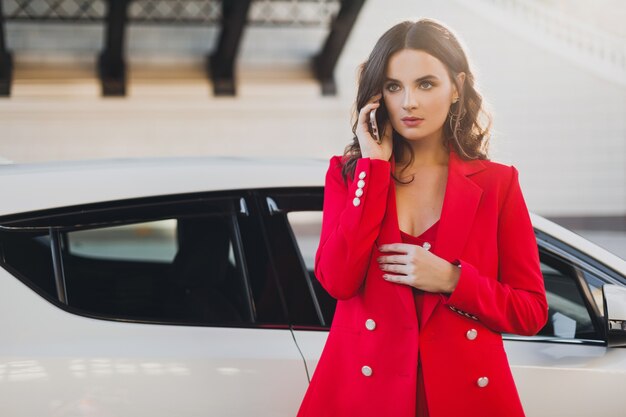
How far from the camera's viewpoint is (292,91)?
40.0 ft

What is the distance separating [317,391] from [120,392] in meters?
0.51

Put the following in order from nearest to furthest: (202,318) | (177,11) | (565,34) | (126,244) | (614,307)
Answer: (614,307) → (202,318) → (126,244) → (177,11) → (565,34)

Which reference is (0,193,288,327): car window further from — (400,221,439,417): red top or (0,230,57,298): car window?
(400,221,439,417): red top

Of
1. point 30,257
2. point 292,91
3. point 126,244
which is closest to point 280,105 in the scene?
point 292,91

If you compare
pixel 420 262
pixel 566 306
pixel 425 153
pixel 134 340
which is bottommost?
pixel 566 306

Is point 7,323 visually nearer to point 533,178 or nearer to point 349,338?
point 349,338

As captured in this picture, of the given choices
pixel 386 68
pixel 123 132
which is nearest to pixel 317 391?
pixel 386 68

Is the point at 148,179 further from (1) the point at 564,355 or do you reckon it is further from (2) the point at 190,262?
(1) the point at 564,355

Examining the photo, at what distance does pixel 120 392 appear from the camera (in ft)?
6.53

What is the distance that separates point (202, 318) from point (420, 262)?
0.86m

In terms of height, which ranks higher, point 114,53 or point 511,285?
point 114,53

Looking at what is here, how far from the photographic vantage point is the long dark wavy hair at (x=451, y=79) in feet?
5.81

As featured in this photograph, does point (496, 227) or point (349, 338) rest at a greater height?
point (496, 227)

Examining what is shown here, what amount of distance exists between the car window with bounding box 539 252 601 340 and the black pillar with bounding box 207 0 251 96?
795 cm
